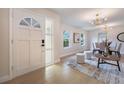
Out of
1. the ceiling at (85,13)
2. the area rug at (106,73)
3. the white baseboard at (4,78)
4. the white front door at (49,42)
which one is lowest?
the area rug at (106,73)

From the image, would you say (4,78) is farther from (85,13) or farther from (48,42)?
(85,13)

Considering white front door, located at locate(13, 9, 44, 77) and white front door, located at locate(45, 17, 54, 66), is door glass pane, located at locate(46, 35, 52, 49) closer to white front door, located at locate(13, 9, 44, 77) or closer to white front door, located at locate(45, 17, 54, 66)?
white front door, located at locate(45, 17, 54, 66)

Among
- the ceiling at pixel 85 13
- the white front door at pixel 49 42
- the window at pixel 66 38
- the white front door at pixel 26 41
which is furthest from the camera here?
the window at pixel 66 38

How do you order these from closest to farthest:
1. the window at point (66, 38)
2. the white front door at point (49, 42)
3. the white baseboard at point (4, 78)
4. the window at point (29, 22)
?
the white baseboard at point (4, 78) < the window at point (29, 22) < the white front door at point (49, 42) < the window at point (66, 38)

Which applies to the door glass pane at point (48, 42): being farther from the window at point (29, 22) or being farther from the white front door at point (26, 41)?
the window at point (29, 22)

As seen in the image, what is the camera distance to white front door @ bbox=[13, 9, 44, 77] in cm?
323

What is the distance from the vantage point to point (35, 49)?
3988 millimetres

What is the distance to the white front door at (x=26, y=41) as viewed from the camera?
3.23m

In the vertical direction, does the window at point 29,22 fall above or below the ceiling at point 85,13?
below

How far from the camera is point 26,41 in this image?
362 cm

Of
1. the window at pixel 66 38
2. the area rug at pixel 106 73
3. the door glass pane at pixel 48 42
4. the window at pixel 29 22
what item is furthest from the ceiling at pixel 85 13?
the area rug at pixel 106 73
